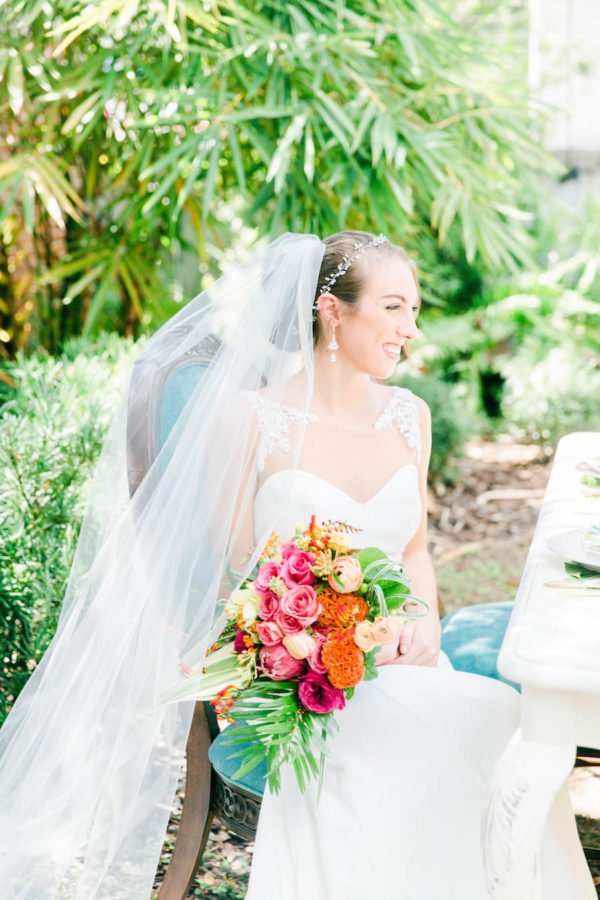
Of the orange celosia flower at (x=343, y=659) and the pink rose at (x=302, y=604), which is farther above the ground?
the pink rose at (x=302, y=604)

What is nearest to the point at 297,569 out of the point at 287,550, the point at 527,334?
the point at 287,550

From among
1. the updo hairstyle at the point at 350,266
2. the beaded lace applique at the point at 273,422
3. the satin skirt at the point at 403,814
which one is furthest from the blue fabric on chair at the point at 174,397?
the satin skirt at the point at 403,814

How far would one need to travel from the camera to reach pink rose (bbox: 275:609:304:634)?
5.41ft

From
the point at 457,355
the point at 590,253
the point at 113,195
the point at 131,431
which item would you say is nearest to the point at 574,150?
the point at 590,253

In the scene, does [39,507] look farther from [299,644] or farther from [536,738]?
[536,738]

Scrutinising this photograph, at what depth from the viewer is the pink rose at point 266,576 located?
1706 mm

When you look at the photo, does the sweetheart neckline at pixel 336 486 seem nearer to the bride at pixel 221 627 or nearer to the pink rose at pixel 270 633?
the bride at pixel 221 627

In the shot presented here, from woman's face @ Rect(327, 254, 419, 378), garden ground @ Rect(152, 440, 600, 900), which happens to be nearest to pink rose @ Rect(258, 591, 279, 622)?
woman's face @ Rect(327, 254, 419, 378)

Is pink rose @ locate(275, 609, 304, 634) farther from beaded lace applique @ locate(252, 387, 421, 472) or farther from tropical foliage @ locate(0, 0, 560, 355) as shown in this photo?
tropical foliage @ locate(0, 0, 560, 355)

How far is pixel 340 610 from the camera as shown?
66.3 inches

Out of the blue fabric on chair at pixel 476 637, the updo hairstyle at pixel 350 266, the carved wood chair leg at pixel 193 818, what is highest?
the updo hairstyle at pixel 350 266

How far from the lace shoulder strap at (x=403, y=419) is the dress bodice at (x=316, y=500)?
3.8 inches

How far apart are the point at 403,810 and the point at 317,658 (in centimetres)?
33

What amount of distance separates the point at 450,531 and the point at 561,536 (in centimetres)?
362
